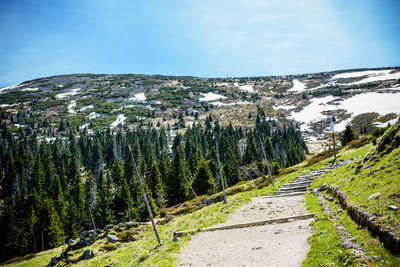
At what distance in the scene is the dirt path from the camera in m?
10.2

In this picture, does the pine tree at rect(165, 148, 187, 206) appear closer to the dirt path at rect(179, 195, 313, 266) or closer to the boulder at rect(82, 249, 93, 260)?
the boulder at rect(82, 249, 93, 260)

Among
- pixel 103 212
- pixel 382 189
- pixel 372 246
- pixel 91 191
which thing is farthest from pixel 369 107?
pixel 372 246

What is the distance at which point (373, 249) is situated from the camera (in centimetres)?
752

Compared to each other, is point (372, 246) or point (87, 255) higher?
point (372, 246)

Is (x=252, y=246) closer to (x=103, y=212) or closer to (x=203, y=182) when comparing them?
(x=203, y=182)

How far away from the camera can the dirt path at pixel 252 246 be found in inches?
401

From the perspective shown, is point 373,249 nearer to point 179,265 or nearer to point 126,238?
point 179,265

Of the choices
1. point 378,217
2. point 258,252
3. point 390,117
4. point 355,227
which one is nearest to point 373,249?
point 378,217

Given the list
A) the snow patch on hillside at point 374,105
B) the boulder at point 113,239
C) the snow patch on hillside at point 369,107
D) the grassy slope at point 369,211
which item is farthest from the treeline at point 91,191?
the snow patch on hillside at point 374,105

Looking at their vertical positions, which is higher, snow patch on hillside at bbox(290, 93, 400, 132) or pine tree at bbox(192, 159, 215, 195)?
snow patch on hillside at bbox(290, 93, 400, 132)

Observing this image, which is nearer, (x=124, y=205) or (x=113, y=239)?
(x=113, y=239)

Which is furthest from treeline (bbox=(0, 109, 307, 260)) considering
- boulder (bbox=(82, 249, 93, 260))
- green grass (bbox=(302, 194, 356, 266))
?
green grass (bbox=(302, 194, 356, 266))

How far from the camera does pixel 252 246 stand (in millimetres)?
12273

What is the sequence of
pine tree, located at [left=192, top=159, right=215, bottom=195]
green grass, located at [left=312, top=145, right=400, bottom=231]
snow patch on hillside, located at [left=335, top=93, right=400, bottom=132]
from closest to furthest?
green grass, located at [left=312, top=145, right=400, bottom=231], pine tree, located at [left=192, top=159, right=215, bottom=195], snow patch on hillside, located at [left=335, top=93, right=400, bottom=132]
